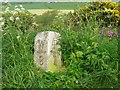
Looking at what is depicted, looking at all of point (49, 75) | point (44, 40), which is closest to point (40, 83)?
point (49, 75)

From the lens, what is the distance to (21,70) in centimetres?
530

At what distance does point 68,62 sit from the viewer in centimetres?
575

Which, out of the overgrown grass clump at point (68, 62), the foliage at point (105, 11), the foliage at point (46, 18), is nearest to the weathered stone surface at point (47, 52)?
the overgrown grass clump at point (68, 62)

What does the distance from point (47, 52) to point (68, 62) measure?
14.2 inches

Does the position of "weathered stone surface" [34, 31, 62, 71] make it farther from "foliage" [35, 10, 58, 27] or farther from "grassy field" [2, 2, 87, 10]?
"foliage" [35, 10, 58, 27]

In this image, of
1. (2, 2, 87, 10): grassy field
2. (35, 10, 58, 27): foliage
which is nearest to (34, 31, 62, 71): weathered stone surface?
(2, 2, 87, 10): grassy field

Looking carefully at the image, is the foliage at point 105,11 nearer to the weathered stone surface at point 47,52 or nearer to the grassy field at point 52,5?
the grassy field at point 52,5

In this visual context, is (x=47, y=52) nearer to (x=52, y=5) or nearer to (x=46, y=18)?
(x=52, y=5)

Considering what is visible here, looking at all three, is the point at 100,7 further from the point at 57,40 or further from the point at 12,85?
the point at 12,85

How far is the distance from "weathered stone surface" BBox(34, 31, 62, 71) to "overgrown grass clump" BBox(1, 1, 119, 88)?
108 millimetres

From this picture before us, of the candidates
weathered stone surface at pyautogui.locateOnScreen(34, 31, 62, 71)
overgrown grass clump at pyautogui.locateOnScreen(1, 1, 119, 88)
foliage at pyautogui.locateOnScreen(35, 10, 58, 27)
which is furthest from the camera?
foliage at pyautogui.locateOnScreen(35, 10, 58, 27)

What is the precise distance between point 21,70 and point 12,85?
32 cm

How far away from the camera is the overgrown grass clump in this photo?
5.15 m

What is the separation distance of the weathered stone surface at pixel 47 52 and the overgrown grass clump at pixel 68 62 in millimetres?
108
